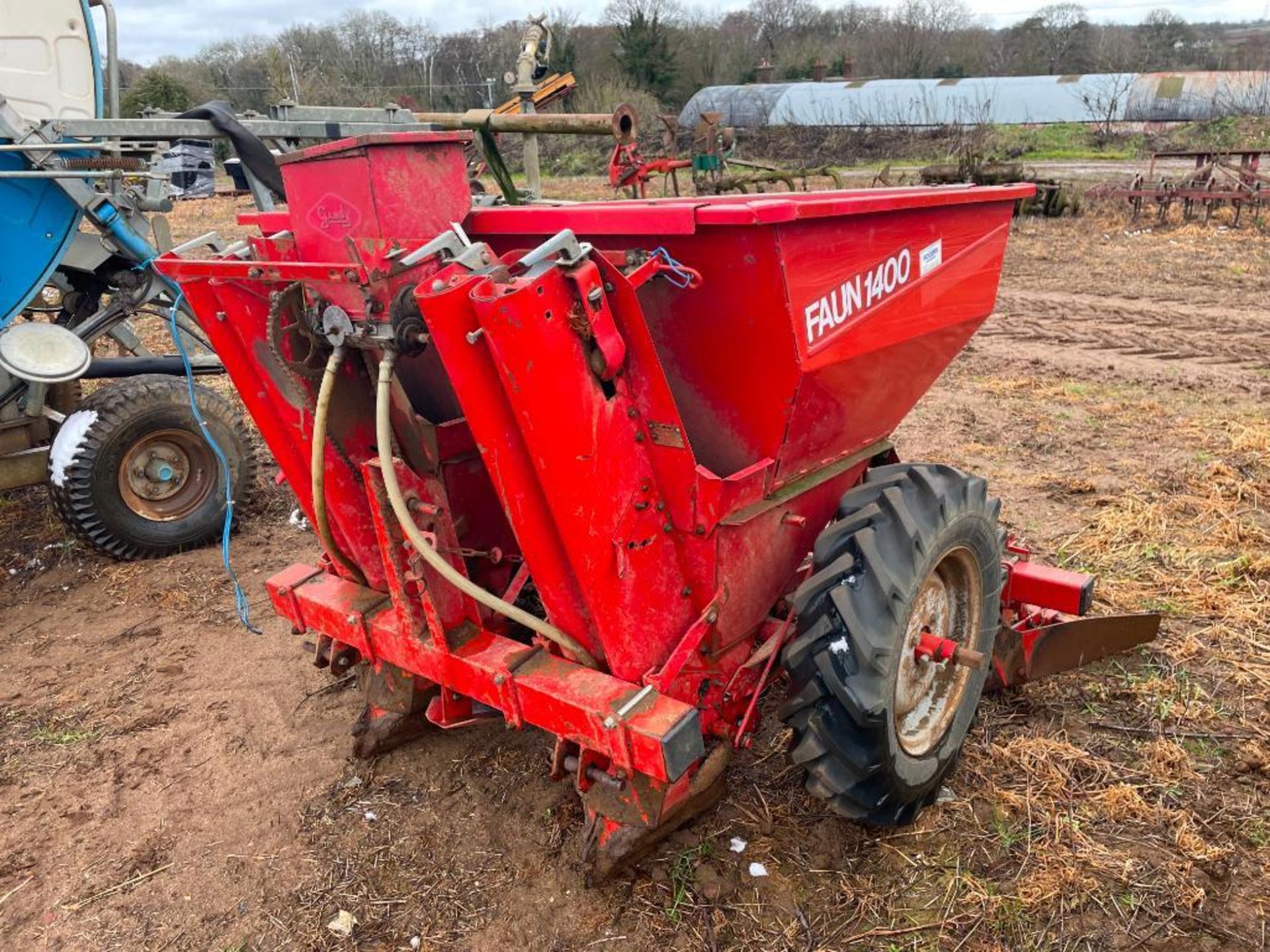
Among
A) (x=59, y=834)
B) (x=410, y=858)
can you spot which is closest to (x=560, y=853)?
(x=410, y=858)

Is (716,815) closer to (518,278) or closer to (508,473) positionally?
(508,473)

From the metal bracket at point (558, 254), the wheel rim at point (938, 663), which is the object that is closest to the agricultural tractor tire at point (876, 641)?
the wheel rim at point (938, 663)

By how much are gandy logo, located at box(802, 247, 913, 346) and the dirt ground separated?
60.3 inches

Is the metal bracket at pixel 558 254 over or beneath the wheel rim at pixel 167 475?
over

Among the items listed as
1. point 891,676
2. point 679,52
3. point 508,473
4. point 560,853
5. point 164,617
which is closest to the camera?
point 508,473

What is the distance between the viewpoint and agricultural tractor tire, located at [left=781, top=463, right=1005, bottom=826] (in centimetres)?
243

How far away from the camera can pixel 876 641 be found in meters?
2.42

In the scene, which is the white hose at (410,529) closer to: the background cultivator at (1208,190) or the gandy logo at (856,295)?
the gandy logo at (856,295)

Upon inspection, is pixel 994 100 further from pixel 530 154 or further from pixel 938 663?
pixel 938 663

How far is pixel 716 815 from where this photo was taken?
9.68 feet

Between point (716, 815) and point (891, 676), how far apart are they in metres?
0.83

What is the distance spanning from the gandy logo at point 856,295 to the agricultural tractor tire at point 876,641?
49 centimetres

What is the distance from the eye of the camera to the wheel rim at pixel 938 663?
281 cm

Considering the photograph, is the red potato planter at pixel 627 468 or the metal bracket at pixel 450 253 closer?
the metal bracket at pixel 450 253
